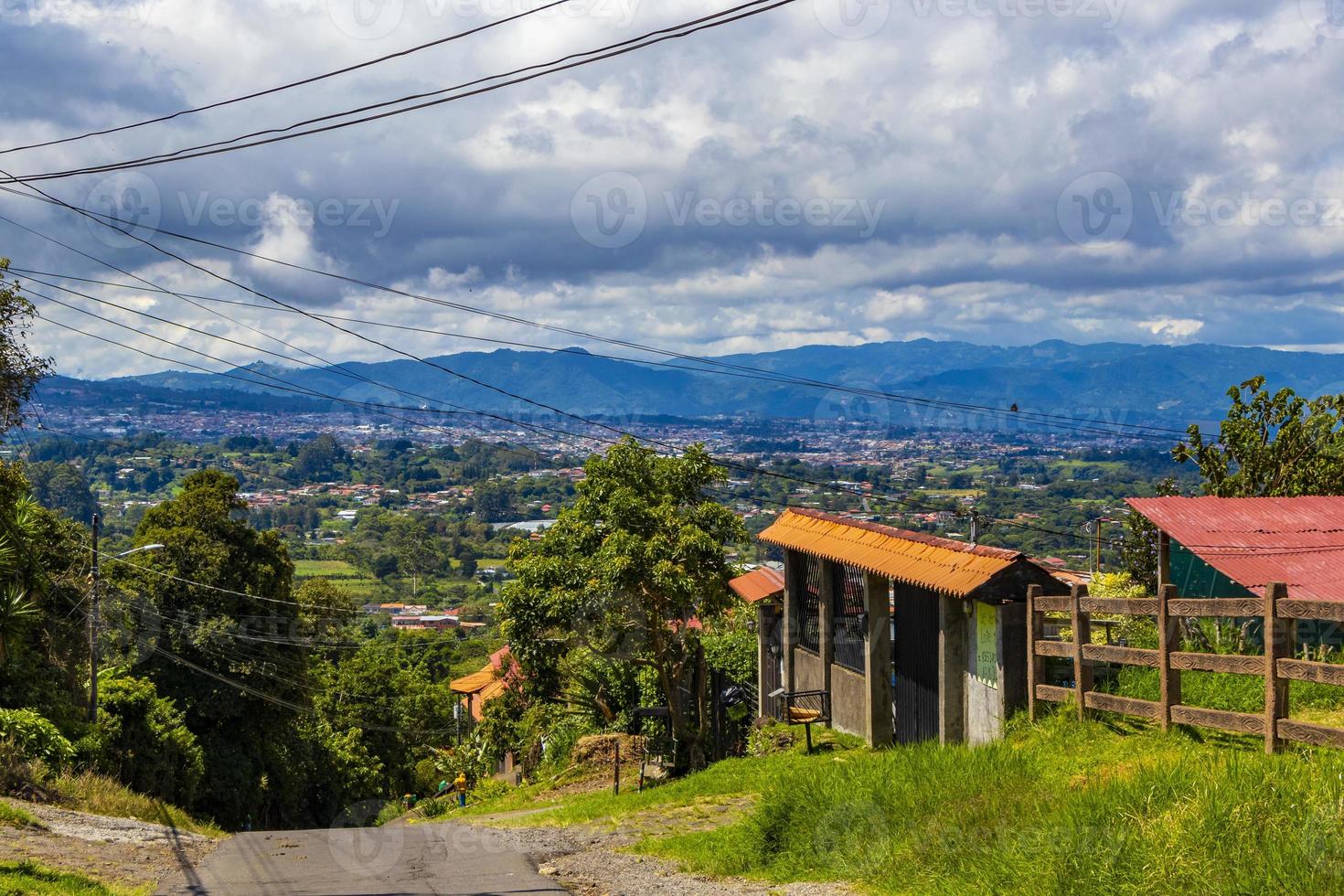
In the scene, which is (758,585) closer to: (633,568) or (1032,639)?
(633,568)

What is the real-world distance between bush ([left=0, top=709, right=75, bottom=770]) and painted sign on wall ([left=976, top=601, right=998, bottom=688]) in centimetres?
1083

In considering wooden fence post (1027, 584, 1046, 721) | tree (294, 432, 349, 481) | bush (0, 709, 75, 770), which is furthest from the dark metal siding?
tree (294, 432, 349, 481)

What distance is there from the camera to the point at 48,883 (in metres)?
8.78

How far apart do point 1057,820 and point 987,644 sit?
5623 millimetres

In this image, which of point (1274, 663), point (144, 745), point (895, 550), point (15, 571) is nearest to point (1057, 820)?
point (1274, 663)

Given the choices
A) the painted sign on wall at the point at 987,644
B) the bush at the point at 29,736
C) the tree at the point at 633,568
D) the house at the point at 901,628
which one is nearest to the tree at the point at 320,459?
the tree at the point at 633,568

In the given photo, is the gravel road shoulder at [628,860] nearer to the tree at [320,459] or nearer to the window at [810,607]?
the window at [810,607]

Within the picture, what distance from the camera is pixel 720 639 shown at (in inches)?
Result: 1047

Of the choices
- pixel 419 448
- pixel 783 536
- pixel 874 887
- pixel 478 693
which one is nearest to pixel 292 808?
pixel 478 693

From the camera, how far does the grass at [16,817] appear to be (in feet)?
36.4

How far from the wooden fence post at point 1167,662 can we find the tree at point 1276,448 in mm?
13985

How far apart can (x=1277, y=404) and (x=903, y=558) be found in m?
12.9

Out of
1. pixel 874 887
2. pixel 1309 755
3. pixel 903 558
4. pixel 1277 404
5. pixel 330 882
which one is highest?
pixel 1277 404

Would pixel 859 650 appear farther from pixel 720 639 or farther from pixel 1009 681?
pixel 720 639
